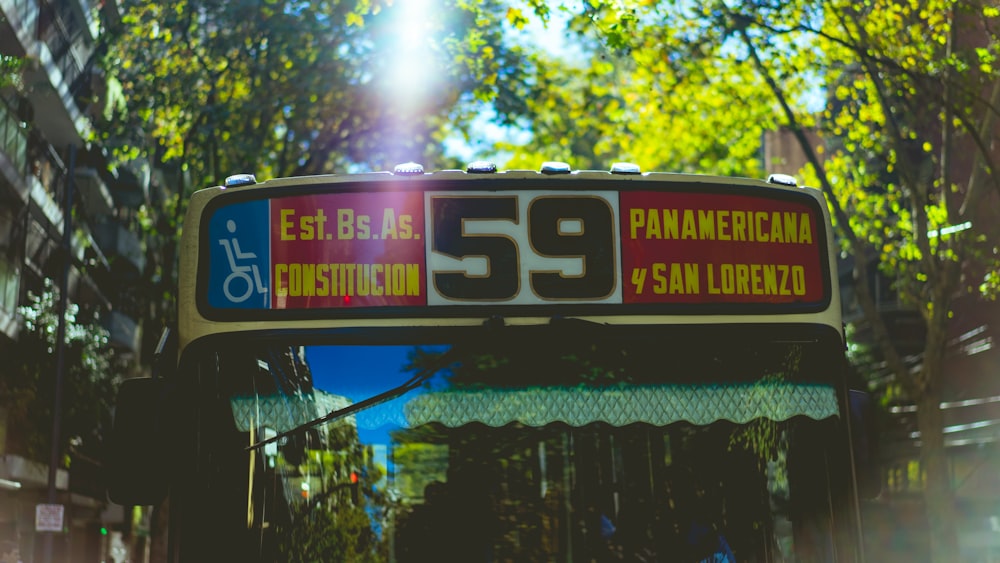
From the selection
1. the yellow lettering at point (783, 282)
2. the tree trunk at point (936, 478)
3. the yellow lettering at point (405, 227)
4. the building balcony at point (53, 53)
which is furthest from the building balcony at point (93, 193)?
the yellow lettering at point (783, 282)

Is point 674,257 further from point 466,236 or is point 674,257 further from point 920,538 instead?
point 920,538

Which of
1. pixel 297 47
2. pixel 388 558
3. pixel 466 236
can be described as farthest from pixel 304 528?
pixel 297 47

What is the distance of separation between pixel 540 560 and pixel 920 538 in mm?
27571

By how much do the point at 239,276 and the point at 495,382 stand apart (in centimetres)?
94

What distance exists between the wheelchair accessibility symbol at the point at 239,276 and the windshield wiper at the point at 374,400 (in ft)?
1.56

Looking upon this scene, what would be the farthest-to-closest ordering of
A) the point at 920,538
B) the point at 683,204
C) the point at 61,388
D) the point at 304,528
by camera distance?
1. the point at 920,538
2. the point at 61,388
3. the point at 683,204
4. the point at 304,528

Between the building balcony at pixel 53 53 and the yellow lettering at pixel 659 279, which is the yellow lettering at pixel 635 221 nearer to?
the yellow lettering at pixel 659 279

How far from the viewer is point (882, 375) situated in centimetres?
3091

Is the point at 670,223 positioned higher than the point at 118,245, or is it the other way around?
the point at 118,245

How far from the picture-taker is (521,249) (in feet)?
15.2

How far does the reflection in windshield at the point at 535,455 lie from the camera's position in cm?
452

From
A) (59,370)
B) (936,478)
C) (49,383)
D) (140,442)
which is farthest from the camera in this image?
(49,383)

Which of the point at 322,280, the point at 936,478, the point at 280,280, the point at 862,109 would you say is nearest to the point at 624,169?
the point at 322,280

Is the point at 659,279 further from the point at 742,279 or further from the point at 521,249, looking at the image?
the point at 521,249
